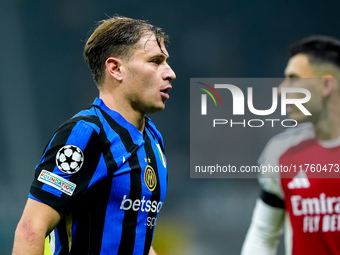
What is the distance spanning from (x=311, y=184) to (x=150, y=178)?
106cm

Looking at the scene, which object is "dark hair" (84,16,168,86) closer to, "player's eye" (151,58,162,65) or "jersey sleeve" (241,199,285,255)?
"player's eye" (151,58,162,65)

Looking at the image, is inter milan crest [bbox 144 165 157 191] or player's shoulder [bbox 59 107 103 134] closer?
player's shoulder [bbox 59 107 103 134]

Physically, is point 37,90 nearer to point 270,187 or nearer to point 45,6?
point 45,6

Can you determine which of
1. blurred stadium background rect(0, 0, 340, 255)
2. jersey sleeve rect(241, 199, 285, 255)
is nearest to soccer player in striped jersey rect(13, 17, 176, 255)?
jersey sleeve rect(241, 199, 285, 255)

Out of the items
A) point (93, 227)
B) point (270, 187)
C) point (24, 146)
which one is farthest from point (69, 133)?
point (24, 146)

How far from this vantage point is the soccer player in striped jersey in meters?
1.66

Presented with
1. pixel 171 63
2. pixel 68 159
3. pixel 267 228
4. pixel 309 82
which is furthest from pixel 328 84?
pixel 171 63

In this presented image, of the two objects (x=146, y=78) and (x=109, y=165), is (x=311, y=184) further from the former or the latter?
(x=109, y=165)

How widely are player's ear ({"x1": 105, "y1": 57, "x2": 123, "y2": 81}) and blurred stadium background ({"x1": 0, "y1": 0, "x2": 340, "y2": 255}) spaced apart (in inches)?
115

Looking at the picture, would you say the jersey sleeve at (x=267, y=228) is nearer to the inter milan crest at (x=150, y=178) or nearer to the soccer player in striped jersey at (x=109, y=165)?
the soccer player in striped jersey at (x=109, y=165)

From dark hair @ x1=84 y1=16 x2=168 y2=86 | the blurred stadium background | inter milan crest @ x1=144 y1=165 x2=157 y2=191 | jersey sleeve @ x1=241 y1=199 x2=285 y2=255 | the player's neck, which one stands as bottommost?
jersey sleeve @ x1=241 y1=199 x2=285 y2=255

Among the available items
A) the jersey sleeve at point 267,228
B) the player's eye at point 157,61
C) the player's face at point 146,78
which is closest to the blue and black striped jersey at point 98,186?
the player's face at point 146,78

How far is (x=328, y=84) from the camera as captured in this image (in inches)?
109

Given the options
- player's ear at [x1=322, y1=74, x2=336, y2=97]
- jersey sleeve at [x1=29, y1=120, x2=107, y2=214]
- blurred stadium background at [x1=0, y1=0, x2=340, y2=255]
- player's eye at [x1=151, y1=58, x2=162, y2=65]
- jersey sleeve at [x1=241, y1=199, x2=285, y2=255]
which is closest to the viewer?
jersey sleeve at [x1=29, y1=120, x2=107, y2=214]
